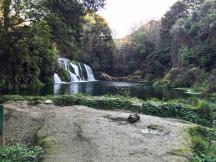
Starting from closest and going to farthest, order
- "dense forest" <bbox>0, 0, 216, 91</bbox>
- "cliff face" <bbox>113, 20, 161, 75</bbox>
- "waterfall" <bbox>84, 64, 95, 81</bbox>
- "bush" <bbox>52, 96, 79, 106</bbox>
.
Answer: "dense forest" <bbox>0, 0, 216, 91</bbox> → "bush" <bbox>52, 96, 79, 106</bbox> → "waterfall" <bbox>84, 64, 95, 81</bbox> → "cliff face" <bbox>113, 20, 161, 75</bbox>

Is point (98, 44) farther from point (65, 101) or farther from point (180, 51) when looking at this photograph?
point (65, 101)

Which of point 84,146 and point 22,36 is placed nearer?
point 84,146

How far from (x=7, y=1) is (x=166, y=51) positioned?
48.7 meters

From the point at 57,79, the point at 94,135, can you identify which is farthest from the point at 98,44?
the point at 94,135

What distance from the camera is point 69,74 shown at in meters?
48.8

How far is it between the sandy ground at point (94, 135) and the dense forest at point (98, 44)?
377 centimetres

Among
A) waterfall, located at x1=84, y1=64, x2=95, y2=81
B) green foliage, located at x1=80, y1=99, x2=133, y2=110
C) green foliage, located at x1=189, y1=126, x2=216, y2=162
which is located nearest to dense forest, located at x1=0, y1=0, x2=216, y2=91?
waterfall, located at x1=84, y1=64, x2=95, y2=81

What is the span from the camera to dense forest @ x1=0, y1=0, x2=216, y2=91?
50.0ft

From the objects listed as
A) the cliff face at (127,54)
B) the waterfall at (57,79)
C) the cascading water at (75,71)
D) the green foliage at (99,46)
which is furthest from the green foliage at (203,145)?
the cliff face at (127,54)

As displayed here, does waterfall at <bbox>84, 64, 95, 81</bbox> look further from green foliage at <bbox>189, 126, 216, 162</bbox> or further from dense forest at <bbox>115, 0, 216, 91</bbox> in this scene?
green foliage at <bbox>189, 126, 216, 162</bbox>

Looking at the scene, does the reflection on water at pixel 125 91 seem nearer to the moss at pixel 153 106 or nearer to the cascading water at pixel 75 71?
the cascading water at pixel 75 71

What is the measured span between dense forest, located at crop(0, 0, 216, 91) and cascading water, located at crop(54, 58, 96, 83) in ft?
5.49

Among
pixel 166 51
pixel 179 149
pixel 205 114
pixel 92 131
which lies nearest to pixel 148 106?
pixel 205 114

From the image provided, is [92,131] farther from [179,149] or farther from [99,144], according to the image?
[179,149]
